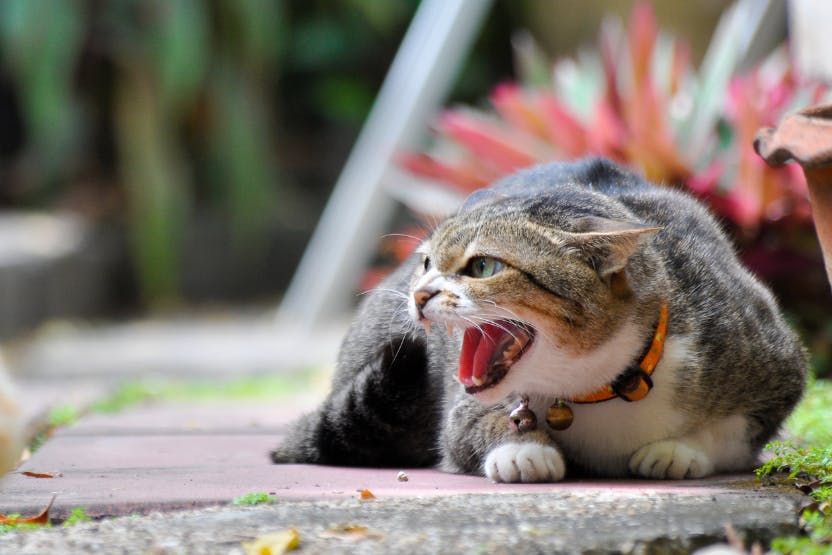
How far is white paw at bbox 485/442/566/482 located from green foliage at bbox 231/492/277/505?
17.7 inches

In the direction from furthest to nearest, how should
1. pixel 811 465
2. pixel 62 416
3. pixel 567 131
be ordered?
1. pixel 567 131
2. pixel 62 416
3. pixel 811 465

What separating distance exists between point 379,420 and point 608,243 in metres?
0.74

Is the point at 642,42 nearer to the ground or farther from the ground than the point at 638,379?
farther from the ground

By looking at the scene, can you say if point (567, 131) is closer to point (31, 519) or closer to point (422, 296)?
point (422, 296)

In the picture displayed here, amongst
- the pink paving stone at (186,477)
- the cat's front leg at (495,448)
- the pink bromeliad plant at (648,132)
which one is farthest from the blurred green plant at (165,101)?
the cat's front leg at (495,448)

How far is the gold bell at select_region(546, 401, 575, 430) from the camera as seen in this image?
2092mm

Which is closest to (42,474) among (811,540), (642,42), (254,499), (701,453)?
(254,499)

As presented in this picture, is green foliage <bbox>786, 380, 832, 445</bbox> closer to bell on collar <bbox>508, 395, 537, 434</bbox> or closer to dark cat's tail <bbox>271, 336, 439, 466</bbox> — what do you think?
bell on collar <bbox>508, 395, 537, 434</bbox>

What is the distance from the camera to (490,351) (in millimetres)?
2031

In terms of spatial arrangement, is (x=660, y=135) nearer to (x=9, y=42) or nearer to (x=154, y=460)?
(x=154, y=460)

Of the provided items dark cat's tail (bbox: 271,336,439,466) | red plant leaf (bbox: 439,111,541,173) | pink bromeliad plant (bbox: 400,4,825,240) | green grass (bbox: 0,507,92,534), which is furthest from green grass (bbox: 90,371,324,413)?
green grass (bbox: 0,507,92,534)

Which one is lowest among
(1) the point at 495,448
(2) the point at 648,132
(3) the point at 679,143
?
(1) the point at 495,448

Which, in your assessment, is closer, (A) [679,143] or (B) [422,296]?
(B) [422,296]

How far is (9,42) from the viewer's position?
25.1ft
